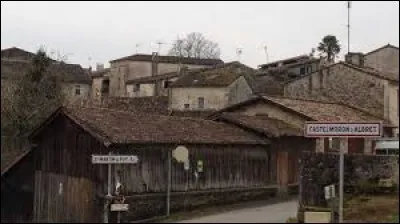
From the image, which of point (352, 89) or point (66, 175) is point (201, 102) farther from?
point (66, 175)

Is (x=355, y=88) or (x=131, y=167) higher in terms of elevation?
(x=355, y=88)

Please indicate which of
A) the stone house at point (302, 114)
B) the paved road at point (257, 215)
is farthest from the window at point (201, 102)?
the paved road at point (257, 215)

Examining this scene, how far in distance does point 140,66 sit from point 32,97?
4142cm

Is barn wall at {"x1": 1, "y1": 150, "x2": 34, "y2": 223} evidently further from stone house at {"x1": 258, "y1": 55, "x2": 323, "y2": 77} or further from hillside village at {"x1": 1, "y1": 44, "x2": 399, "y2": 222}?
stone house at {"x1": 258, "y1": 55, "x2": 323, "y2": 77}

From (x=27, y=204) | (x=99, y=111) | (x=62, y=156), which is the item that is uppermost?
(x=99, y=111)

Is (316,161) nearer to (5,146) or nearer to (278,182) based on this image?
(278,182)

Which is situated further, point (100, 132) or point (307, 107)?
point (307, 107)

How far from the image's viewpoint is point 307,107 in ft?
120

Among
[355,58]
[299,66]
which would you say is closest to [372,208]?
[355,58]

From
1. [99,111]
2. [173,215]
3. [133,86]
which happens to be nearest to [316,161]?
[173,215]

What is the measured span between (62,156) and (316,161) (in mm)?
11267

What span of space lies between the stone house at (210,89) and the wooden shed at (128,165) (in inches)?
1050

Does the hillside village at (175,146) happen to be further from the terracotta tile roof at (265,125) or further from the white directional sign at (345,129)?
the white directional sign at (345,129)

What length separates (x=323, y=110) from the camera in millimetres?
37312
